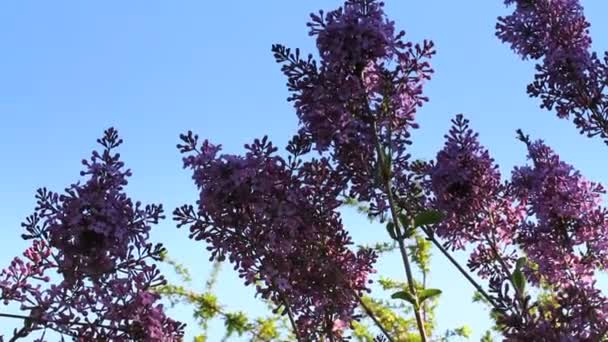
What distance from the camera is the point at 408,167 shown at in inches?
238

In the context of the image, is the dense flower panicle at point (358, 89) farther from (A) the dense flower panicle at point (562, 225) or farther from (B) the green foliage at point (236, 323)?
(B) the green foliage at point (236, 323)

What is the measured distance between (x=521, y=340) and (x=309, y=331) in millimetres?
3098

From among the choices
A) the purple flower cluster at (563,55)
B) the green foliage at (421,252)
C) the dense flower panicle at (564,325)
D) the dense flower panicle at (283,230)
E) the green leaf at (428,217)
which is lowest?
the dense flower panicle at (564,325)

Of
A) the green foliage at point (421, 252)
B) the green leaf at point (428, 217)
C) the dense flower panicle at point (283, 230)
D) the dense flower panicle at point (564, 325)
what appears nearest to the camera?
the dense flower panicle at point (564, 325)

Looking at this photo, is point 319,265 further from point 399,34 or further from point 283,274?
point 399,34

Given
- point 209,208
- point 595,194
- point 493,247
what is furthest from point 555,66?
point 209,208

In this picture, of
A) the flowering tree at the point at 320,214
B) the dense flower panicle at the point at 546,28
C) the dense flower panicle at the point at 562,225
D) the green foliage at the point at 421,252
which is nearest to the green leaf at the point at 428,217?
the flowering tree at the point at 320,214

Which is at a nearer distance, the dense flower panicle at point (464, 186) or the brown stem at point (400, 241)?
the brown stem at point (400, 241)

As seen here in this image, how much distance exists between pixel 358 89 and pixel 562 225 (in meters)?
2.68

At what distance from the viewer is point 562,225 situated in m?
7.08

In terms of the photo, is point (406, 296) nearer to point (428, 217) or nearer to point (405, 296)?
point (405, 296)

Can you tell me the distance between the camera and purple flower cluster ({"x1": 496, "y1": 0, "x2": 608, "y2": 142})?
7277mm

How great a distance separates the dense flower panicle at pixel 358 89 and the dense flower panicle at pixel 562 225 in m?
1.80

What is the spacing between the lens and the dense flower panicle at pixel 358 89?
576 centimetres
